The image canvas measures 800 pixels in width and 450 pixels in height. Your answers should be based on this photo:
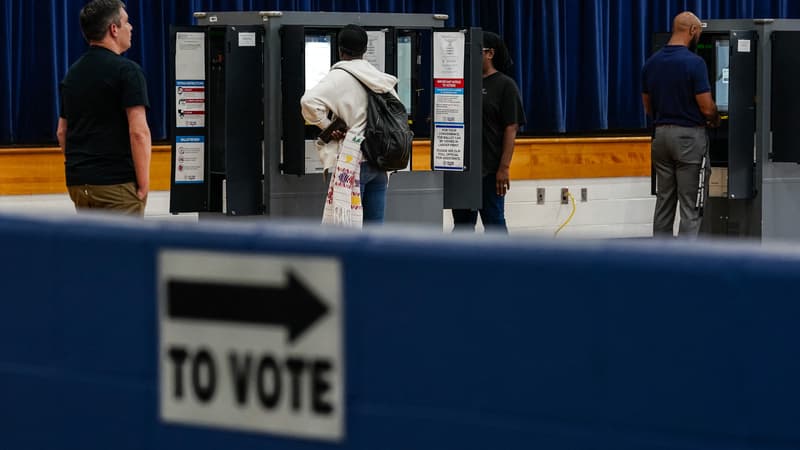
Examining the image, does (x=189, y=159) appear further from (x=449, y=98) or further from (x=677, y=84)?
(x=677, y=84)

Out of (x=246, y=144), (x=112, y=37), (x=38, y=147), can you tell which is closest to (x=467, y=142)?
(x=246, y=144)

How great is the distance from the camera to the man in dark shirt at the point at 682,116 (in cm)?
796

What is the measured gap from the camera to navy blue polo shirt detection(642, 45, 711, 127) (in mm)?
7945

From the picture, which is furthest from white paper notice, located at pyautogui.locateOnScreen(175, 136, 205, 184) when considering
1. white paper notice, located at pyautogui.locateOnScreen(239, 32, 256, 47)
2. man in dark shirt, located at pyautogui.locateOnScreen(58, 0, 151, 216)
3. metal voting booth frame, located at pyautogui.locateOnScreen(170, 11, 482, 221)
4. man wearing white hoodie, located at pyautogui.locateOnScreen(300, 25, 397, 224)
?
man in dark shirt, located at pyautogui.locateOnScreen(58, 0, 151, 216)

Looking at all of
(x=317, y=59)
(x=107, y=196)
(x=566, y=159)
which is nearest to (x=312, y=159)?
(x=317, y=59)

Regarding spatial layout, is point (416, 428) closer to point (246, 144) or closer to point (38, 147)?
point (246, 144)

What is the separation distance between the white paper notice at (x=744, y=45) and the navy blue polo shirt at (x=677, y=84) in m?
0.63

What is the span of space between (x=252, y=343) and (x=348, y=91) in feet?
14.0

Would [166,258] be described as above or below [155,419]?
above

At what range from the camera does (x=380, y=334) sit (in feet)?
7.39

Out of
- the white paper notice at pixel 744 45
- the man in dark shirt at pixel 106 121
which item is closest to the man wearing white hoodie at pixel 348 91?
the man in dark shirt at pixel 106 121

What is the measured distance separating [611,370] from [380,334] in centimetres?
40

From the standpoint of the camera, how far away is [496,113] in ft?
26.1

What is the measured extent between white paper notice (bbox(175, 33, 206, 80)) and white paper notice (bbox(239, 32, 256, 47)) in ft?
0.71
